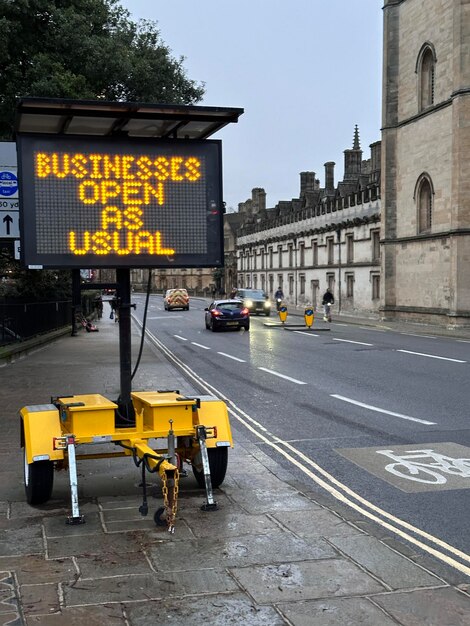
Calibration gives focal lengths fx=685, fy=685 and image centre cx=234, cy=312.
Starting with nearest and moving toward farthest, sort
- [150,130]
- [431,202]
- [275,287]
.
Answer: [150,130], [431,202], [275,287]

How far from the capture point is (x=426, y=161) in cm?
3862

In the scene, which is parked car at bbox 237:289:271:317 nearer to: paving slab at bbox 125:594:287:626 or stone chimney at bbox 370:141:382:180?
stone chimney at bbox 370:141:382:180

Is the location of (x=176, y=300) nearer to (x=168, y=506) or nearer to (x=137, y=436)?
(x=137, y=436)

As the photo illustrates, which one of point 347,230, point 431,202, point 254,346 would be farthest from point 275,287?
point 254,346

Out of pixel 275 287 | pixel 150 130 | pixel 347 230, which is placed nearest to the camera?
pixel 150 130

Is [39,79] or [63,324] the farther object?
[63,324]

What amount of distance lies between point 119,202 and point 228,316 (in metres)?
27.3

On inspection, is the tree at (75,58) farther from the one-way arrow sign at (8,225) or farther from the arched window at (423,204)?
the arched window at (423,204)

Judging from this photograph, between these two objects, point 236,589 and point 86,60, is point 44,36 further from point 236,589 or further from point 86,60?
point 236,589

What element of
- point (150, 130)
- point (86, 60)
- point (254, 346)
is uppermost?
point (86, 60)

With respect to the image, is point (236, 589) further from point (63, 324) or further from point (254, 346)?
point (63, 324)

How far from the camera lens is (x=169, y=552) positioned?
5.27m

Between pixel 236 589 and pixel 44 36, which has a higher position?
pixel 44 36

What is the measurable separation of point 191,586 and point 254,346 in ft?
69.3
